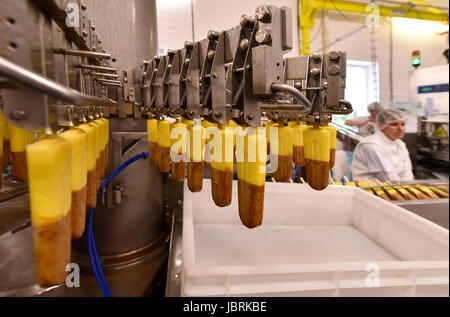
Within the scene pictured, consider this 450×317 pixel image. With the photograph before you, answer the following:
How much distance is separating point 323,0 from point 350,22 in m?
0.34

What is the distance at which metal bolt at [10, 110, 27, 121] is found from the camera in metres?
0.36

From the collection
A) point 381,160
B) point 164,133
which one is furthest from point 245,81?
point 381,160

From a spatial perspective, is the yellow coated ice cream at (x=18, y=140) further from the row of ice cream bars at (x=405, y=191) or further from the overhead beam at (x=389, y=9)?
the row of ice cream bars at (x=405, y=191)

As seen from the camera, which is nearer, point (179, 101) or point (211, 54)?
point (211, 54)

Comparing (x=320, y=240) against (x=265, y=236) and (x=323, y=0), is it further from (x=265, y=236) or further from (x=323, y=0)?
(x=323, y=0)

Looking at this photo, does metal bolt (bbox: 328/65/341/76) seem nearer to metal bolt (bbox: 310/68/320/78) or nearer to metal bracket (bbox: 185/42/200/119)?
metal bolt (bbox: 310/68/320/78)

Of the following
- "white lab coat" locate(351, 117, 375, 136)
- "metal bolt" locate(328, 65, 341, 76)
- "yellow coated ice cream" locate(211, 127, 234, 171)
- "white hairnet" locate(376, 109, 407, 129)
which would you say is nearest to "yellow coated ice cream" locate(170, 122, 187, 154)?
"yellow coated ice cream" locate(211, 127, 234, 171)

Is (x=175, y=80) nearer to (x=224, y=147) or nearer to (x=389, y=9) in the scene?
(x=224, y=147)

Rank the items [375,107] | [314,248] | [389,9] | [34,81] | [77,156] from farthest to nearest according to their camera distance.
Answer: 1. [375,107]
2. [389,9]
3. [314,248]
4. [77,156]
5. [34,81]

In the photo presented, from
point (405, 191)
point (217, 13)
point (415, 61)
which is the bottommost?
point (405, 191)

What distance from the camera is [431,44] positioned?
455 centimetres

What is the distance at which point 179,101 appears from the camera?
825 millimetres

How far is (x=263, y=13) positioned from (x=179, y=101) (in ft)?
1.29

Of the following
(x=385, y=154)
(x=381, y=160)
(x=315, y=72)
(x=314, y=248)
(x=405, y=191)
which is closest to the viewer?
(x=315, y=72)
